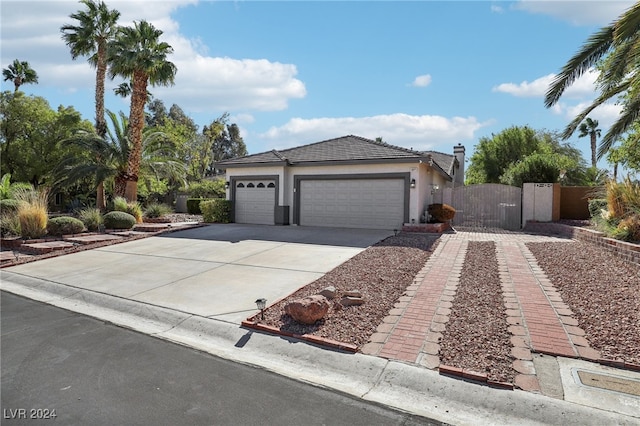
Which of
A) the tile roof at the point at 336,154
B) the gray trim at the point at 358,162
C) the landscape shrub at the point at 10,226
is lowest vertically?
the landscape shrub at the point at 10,226

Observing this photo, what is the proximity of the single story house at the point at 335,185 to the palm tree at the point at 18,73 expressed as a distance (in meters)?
22.9

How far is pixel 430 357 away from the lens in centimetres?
400

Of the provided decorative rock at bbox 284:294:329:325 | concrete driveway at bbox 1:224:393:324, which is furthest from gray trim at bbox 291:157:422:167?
decorative rock at bbox 284:294:329:325

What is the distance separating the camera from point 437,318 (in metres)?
5.07

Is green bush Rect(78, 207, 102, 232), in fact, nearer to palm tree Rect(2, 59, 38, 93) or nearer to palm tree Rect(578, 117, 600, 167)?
palm tree Rect(2, 59, 38, 93)

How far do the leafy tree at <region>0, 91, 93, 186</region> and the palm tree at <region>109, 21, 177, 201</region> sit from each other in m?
8.50

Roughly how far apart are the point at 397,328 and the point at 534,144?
30.4 meters

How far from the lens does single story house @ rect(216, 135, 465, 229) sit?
14570 millimetres

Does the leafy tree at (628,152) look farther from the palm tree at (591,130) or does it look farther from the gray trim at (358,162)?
the palm tree at (591,130)

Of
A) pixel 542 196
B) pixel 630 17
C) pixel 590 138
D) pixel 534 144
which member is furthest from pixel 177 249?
pixel 590 138

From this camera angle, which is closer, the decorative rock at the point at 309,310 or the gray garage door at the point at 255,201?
the decorative rock at the point at 309,310

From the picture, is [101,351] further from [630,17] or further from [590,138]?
[590,138]

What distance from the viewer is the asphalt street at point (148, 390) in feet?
10.2

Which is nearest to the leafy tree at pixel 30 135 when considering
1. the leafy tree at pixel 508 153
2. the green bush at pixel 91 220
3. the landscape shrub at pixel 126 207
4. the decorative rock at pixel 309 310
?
the landscape shrub at pixel 126 207
